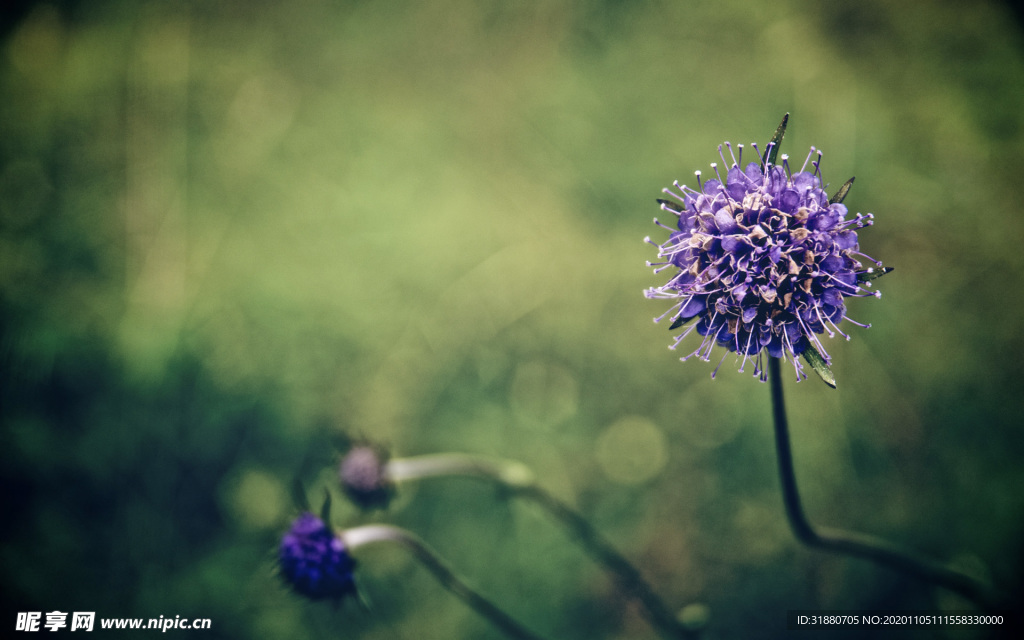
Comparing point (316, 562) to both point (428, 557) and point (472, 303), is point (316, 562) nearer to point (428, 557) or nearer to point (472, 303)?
point (428, 557)

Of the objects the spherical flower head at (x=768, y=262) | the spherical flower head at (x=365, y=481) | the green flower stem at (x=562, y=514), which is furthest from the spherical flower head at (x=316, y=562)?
the spherical flower head at (x=768, y=262)

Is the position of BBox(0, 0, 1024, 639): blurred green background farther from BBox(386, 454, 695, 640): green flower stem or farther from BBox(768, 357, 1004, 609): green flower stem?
BBox(768, 357, 1004, 609): green flower stem

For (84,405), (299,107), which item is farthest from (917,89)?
(84,405)

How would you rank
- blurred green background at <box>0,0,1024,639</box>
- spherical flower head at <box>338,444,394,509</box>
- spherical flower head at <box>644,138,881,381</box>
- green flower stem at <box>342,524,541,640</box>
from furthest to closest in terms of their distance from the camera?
blurred green background at <box>0,0,1024,639</box>
spherical flower head at <box>338,444,394,509</box>
green flower stem at <box>342,524,541,640</box>
spherical flower head at <box>644,138,881,381</box>

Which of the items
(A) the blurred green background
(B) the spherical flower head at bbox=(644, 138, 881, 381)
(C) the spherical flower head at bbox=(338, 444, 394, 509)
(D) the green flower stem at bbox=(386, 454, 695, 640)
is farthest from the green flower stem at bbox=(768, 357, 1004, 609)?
(C) the spherical flower head at bbox=(338, 444, 394, 509)

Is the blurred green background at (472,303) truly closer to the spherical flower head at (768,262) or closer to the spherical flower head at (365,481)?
the spherical flower head at (365,481)

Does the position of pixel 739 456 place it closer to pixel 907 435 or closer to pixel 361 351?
pixel 907 435
